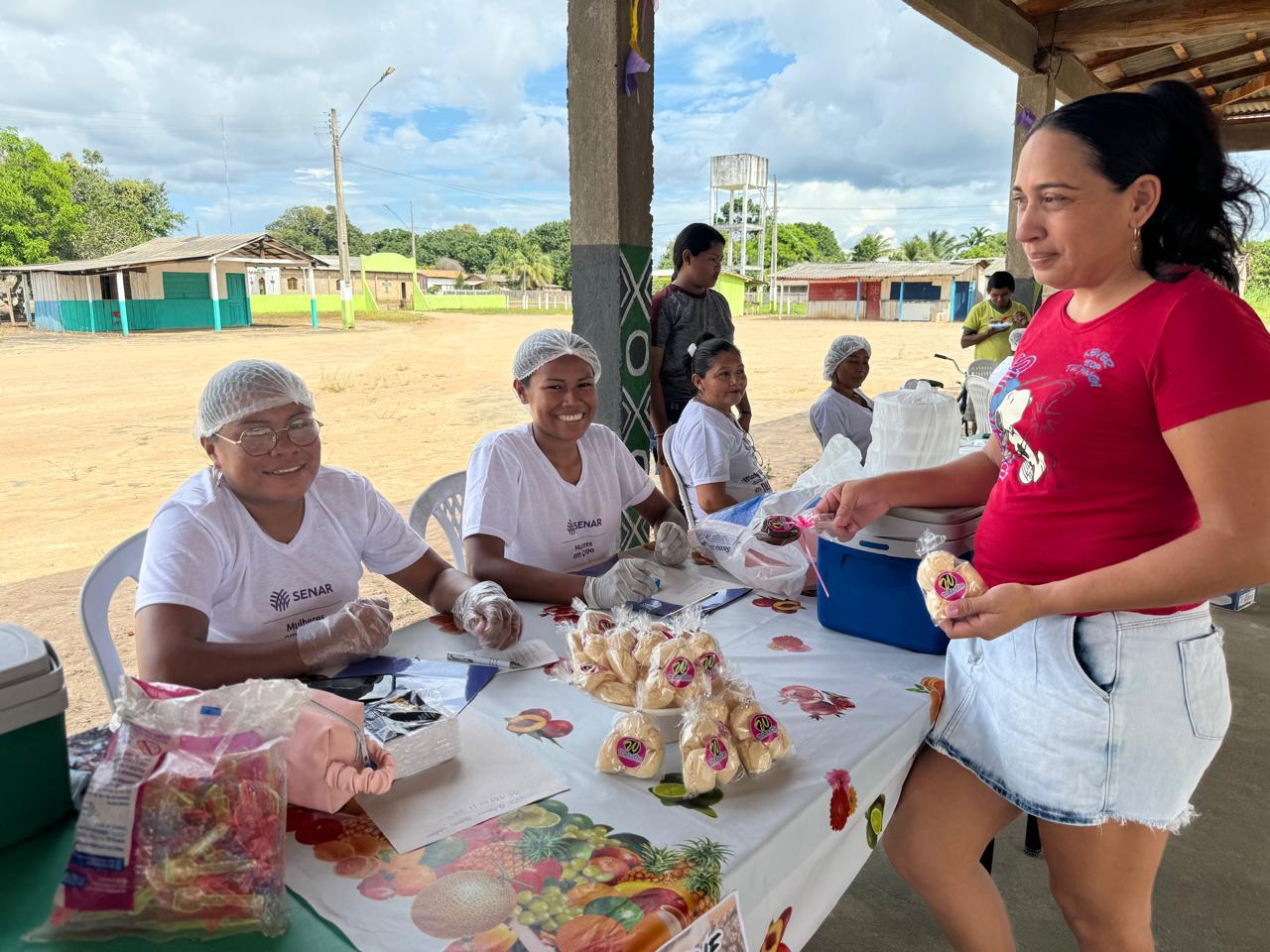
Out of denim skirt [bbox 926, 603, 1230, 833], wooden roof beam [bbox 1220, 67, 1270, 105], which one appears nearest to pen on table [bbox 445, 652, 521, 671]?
denim skirt [bbox 926, 603, 1230, 833]

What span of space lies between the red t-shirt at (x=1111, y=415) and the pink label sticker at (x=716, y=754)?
23.2 inches

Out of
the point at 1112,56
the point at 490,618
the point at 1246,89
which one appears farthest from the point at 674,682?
the point at 1246,89

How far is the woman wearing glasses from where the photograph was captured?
3.08 metres

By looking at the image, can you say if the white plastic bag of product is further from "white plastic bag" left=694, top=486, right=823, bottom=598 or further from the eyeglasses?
the eyeglasses

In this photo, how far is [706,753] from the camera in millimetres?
1174

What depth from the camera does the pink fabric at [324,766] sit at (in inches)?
43.0

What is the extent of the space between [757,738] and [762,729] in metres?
0.02

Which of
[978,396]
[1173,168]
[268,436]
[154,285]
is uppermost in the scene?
[154,285]

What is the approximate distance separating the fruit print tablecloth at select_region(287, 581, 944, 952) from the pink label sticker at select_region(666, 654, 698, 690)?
0.11 m

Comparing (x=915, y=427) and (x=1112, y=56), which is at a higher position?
(x=1112, y=56)

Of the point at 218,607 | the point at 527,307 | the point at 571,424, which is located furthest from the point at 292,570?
the point at 527,307

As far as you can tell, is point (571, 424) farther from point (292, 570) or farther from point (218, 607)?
point (218, 607)

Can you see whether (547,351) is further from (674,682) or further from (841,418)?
(841,418)

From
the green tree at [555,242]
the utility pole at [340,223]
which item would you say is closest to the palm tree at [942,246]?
the green tree at [555,242]
